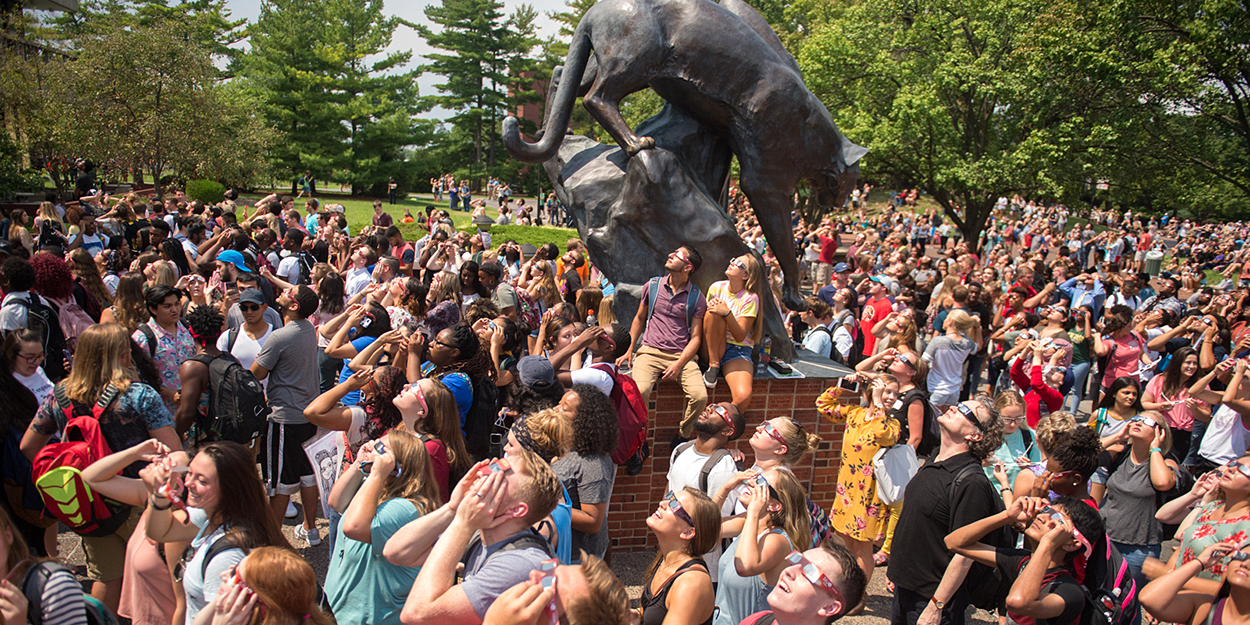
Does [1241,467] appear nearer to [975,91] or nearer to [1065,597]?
[1065,597]

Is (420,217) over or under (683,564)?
over

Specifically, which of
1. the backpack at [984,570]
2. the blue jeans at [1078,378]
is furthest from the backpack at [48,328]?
the blue jeans at [1078,378]

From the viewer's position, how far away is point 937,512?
3887 millimetres

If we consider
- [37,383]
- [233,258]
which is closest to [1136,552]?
[37,383]

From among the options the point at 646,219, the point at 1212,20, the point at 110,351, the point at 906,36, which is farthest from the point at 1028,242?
the point at 110,351

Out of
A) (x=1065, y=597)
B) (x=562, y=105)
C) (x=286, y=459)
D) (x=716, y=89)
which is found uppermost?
(x=716, y=89)

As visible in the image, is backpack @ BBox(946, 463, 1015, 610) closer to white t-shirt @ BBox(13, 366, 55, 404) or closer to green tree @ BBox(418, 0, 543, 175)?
white t-shirt @ BBox(13, 366, 55, 404)

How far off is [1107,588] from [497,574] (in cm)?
259

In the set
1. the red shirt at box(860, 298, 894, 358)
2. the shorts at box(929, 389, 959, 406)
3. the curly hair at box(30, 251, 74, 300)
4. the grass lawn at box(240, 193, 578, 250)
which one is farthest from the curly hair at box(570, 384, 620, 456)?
the grass lawn at box(240, 193, 578, 250)

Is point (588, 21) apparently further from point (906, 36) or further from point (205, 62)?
point (205, 62)

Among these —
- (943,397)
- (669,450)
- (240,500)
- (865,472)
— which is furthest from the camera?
(943,397)

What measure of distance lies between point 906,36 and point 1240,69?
7801 millimetres

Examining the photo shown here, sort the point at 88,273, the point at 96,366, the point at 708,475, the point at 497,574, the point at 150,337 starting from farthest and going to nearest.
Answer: the point at 88,273
the point at 150,337
the point at 708,475
the point at 96,366
the point at 497,574

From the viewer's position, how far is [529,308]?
7547 mm
